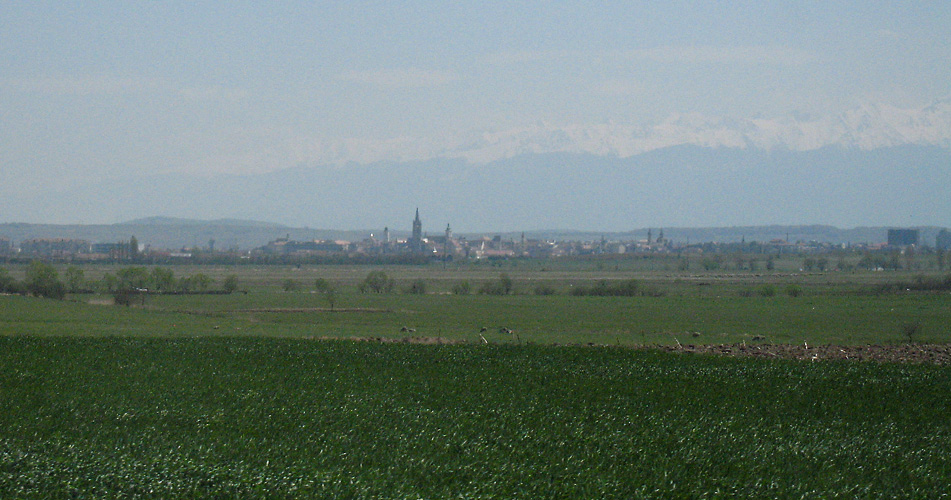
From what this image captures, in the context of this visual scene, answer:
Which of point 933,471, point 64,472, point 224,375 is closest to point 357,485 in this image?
point 64,472

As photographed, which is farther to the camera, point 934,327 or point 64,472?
point 934,327

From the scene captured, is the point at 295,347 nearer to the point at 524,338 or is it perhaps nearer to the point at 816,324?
the point at 524,338

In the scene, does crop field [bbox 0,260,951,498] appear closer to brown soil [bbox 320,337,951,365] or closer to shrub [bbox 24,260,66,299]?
brown soil [bbox 320,337,951,365]

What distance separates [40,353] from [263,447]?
14565mm

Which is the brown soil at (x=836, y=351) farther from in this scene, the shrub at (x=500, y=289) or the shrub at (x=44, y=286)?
the shrub at (x=500, y=289)

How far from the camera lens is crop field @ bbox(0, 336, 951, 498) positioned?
1217 centimetres

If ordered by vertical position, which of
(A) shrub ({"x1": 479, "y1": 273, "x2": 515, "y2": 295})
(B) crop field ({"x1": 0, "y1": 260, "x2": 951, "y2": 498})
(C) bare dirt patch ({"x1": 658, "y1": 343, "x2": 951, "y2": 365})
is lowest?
(A) shrub ({"x1": 479, "y1": 273, "x2": 515, "y2": 295})

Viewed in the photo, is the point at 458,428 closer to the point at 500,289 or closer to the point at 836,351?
the point at 836,351

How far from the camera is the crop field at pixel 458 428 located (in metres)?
12.2

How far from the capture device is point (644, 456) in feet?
46.3

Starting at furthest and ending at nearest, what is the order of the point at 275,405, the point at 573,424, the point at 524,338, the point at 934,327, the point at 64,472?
1. the point at 934,327
2. the point at 524,338
3. the point at 275,405
4. the point at 573,424
5. the point at 64,472

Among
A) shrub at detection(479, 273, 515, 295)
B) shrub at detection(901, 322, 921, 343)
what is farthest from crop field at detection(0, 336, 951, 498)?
shrub at detection(479, 273, 515, 295)

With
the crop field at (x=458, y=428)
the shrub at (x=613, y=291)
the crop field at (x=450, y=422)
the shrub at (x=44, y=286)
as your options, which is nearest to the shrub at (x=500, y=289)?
the shrub at (x=613, y=291)

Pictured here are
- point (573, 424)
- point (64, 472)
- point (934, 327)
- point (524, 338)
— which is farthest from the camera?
point (934, 327)
